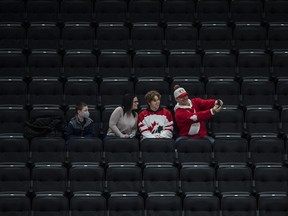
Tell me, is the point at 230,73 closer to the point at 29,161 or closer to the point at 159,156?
the point at 159,156

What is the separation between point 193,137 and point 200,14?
3049mm

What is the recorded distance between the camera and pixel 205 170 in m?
12.9

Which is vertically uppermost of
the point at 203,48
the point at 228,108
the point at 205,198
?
the point at 203,48

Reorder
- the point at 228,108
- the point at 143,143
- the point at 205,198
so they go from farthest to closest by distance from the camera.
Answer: the point at 228,108
the point at 143,143
the point at 205,198

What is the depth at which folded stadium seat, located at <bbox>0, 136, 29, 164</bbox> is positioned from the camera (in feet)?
43.4

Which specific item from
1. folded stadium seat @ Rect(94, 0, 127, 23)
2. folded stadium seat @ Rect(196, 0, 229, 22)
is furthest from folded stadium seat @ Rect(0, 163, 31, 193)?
folded stadium seat @ Rect(196, 0, 229, 22)

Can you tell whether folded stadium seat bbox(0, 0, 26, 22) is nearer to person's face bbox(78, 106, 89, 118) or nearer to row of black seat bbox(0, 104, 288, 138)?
row of black seat bbox(0, 104, 288, 138)

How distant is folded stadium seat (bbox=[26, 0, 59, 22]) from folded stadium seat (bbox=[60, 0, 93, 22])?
4.3 inches

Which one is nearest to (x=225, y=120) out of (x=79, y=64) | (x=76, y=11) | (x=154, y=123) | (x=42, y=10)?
(x=154, y=123)

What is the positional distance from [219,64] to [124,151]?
2451 millimetres

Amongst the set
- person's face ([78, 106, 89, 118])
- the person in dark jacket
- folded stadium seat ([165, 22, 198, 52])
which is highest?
folded stadium seat ([165, 22, 198, 52])

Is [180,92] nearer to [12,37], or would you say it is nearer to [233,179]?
[233,179]

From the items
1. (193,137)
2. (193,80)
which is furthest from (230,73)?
(193,137)

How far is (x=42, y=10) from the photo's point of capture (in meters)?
16.0
